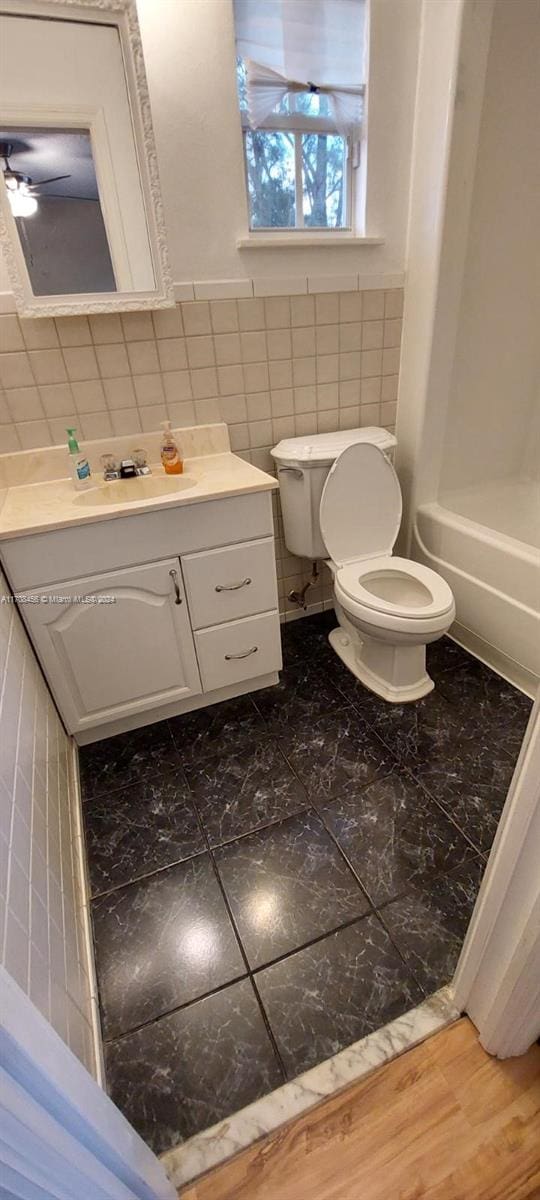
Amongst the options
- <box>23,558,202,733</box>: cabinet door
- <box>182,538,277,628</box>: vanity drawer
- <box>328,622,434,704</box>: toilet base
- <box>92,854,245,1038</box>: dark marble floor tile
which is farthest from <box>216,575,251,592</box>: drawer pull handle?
<box>92,854,245,1038</box>: dark marble floor tile

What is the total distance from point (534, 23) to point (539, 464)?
136 centimetres

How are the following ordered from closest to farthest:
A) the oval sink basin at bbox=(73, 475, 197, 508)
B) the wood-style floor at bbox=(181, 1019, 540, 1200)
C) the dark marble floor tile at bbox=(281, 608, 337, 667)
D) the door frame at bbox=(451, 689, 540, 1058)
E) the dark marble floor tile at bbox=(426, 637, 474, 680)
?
the door frame at bbox=(451, 689, 540, 1058) → the wood-style floor at bbox=(181, 1019, 540, 1200) → the oval sink basin at bbox=(73, 475, 197, 508) → the dark marble floor tile at bbox=(426, 637, 474, 680) → the dark marble floor tile at bbox=(281, 608, 337, 667)

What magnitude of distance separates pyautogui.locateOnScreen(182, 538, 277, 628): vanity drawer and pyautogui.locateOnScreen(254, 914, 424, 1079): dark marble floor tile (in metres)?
0.89

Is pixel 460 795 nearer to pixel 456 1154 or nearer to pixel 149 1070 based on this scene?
pixel 456 1154

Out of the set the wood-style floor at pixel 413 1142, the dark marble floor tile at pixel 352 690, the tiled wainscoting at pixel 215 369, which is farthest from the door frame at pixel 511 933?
the tiled wainscoting at pixel 215 369

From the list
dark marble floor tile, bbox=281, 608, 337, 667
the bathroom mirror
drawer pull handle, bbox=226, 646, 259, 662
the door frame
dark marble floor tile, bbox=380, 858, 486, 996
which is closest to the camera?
the door frame

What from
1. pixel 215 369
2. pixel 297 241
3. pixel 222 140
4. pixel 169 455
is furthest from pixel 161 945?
pixel 222 140

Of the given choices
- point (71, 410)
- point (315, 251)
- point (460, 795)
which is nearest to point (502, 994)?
point (460, 795)

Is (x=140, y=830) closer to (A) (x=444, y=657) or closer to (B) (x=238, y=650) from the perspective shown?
(B) (x=238, y=650)

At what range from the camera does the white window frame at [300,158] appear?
147 centimetres

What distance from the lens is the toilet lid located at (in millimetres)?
1706

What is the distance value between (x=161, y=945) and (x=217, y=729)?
2.12 ft

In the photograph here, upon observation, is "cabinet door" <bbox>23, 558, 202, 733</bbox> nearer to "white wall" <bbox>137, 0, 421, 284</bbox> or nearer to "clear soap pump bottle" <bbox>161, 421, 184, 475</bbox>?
"clear soap pump bottle" <bbox>161, 421, 184, 475</bbox>

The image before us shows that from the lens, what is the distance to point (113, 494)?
1558mm
